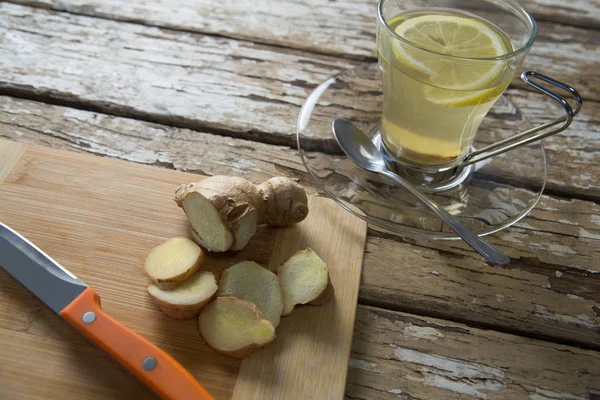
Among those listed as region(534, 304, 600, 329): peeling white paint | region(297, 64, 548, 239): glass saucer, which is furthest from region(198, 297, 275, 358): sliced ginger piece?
region(534, 304, 600, 329): peeling white paint

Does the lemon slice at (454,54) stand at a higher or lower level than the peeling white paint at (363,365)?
higher

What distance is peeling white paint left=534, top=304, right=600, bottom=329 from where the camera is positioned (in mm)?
804

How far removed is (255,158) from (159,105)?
0.22 meters

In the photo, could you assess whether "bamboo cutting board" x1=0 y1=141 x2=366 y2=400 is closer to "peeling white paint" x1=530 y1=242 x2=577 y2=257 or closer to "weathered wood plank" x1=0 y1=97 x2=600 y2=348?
"weathered wood plank" x1=0 y1=97 x2=600 y2=348

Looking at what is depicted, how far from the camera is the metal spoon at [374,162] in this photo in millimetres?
829

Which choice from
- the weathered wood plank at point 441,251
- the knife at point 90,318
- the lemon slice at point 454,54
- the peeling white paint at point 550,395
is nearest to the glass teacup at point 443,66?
the lemon slice at point 454,54

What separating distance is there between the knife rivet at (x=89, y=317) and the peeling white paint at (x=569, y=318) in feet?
1.92

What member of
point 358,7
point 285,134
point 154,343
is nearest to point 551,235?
point 285,134

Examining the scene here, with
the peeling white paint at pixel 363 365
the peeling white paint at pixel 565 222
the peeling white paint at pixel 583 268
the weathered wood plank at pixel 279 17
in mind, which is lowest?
the peeling white paint at pixel 363 365

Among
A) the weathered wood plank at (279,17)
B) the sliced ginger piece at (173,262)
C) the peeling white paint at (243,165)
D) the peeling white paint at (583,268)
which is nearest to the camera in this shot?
the sliced ginger piece at (173,262)

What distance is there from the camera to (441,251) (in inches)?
34.6

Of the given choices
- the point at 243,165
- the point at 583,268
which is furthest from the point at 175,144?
the point at 583,268

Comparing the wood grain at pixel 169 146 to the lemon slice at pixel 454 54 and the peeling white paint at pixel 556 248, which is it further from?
the lemon slice at pixel 454 54

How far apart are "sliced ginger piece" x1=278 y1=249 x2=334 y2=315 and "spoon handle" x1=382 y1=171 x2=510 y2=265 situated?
0.20 metres
